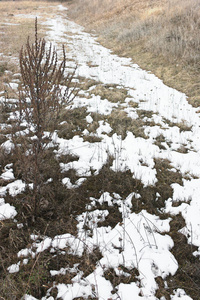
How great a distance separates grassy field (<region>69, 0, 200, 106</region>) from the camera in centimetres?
577

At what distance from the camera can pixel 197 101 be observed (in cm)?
466

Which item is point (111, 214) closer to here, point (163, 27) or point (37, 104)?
point (37, 104)

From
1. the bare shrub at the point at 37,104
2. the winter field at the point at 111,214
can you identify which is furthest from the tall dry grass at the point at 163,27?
the bare shrub at the point at 37,104

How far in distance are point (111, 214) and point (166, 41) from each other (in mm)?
7494

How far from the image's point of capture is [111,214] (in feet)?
7.20

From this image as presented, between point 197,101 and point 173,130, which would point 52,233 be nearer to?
point 173,130

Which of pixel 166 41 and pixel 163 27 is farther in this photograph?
pixel 163 27

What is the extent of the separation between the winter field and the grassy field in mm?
2036

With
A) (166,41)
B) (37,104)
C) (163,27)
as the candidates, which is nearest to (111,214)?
(37,104)

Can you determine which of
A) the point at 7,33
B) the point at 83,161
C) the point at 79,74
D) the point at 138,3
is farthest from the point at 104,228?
the point at 138,3

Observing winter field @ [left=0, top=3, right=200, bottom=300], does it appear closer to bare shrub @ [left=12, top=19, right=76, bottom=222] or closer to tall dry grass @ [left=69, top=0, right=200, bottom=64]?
bare shrub @ [left=12, top=19, right=76, bottom=222]

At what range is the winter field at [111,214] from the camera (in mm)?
1550

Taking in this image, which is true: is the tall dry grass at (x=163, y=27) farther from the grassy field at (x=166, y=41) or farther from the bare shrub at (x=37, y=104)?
the bare shrub at (x=37, y=104)

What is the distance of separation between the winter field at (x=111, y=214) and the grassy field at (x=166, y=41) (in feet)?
6.68
